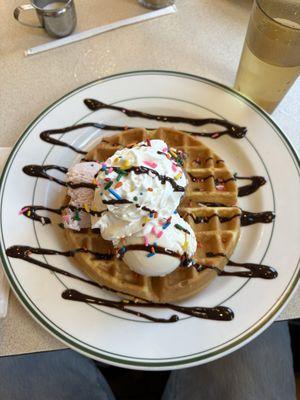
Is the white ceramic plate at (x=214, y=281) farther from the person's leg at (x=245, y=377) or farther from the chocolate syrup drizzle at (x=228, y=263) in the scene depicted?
the person's leg at (x=245, y=377)

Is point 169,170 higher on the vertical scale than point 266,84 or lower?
lower

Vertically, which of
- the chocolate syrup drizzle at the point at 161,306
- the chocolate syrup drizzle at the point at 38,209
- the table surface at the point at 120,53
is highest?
the table surface at the point at 120,53

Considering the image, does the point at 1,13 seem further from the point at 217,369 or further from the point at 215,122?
the point at 217,369

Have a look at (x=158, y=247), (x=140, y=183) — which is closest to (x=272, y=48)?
(x=140, y=183)

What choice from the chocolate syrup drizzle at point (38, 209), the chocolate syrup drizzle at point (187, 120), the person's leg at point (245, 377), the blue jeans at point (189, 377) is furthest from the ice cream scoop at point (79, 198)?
the person's leg at point (245, 377)

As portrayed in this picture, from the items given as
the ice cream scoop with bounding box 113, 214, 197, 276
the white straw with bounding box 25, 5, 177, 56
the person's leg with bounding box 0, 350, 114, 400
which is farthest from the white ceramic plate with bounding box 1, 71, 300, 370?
the white straw with bounding box 25, 5, 177, 56

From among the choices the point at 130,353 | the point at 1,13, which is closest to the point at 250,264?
the point at 130,353
